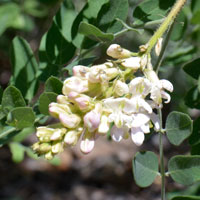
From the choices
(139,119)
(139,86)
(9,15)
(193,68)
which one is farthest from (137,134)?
(9,15)

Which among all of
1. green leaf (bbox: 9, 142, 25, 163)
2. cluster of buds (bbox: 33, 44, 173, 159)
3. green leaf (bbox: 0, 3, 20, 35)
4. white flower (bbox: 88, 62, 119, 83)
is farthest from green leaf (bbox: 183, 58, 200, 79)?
green leaf (bbox: 0, 3, 20, 35)

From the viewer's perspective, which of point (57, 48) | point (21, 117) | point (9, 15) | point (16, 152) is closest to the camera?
point (21, 117)

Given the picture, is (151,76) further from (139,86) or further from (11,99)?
(11,99)

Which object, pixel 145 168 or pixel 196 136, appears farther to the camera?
pixel 196 136

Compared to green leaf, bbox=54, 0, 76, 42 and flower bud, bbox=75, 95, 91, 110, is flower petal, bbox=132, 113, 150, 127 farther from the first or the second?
green leaf, bbox=54, 0, 76, 42

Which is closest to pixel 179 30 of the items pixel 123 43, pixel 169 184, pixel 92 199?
pixel 123 43

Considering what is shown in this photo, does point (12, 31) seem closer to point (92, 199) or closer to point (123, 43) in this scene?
point (123, 43)
